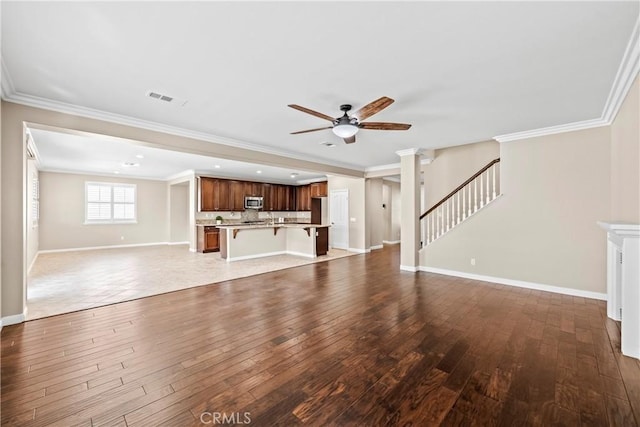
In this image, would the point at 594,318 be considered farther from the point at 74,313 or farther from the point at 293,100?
the point at 74,313

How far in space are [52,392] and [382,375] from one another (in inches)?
93.4

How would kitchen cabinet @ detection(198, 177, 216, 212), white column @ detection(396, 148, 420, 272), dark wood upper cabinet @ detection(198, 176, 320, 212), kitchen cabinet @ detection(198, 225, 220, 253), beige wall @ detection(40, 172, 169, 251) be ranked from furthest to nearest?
1. dark wood upper cabinet @ detection(198, 176, 320, 212)
2. kitchen cabinet @ detection(198, 177, 216, 212)
3. kitchen cabinet @ detection(198, 225, 220, 253)
4. beige wall @ detection(40, 172, 169, 251)
5. white column @ detection(396, 148, 420, 272)

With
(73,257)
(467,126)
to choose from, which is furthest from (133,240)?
(467,126)

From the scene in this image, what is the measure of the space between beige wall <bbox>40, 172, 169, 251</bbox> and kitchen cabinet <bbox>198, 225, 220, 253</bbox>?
293 cm

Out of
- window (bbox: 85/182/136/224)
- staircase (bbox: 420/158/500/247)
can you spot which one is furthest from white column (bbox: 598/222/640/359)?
window (bbox: 85/182/136/224)

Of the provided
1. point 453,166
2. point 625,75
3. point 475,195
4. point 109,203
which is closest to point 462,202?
point 475,195

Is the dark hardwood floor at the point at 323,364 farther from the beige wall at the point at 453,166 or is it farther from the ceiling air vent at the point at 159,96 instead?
the beige wall at the point at 453,166

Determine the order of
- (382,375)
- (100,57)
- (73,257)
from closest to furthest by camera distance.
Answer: (382,375), (100,57), (73,257)

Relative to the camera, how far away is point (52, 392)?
1927 millimetres

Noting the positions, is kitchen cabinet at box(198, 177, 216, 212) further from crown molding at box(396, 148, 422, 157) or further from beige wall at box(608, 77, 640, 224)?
beige wall at box(608, 77, 640, 224)

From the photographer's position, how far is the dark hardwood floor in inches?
68.2

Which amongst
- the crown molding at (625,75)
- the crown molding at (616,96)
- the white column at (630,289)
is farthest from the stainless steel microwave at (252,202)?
the white column at (630,289)

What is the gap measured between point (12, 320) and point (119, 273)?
2.58 metres

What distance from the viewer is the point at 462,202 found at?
5.58 metres
